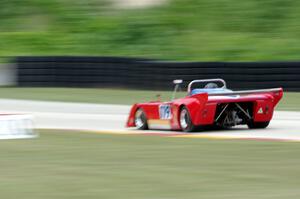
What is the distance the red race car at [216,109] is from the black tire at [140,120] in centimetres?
40

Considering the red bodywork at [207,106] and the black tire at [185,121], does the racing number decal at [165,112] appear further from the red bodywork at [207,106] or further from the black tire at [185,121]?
the black tire at [185,121]

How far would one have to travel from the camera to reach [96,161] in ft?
26.7

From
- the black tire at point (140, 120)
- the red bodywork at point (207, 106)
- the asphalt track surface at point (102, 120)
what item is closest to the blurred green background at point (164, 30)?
the asphalt track surface at point (102, 120)

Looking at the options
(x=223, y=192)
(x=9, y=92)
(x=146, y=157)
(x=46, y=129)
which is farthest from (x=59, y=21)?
(x=223, y=192)

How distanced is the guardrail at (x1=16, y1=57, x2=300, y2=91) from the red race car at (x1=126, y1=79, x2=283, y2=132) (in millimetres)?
6941

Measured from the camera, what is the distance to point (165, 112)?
1214cm

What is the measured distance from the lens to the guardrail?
1905cm

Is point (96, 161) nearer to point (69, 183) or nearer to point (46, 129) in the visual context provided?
point (69, 183)

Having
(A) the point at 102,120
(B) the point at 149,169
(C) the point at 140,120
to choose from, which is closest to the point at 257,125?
(C) the point at 140,120

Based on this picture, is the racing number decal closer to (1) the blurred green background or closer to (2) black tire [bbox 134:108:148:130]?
(2) black tire [bbox 134:108:148:130]

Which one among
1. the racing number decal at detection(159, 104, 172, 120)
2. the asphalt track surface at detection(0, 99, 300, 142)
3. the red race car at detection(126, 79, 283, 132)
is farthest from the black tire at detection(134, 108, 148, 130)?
the racing number decal at detection(159, 104, 172, 120)

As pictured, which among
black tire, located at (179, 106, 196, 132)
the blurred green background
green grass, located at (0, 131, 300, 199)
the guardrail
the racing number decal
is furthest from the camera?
the blurred green background

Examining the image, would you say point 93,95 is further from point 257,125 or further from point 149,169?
point 149,169

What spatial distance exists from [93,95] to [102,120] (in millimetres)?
5737
